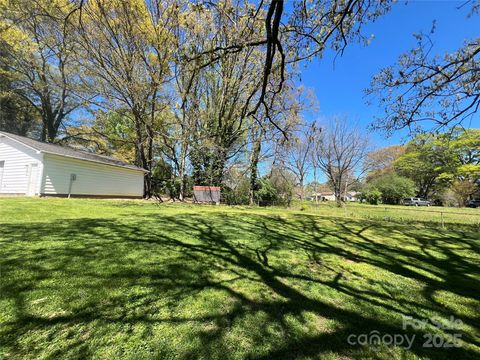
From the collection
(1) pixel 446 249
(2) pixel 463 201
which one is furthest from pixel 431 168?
(1) pixel 446 249

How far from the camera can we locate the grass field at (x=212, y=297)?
1887 millimetres

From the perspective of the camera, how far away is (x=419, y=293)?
3.23m

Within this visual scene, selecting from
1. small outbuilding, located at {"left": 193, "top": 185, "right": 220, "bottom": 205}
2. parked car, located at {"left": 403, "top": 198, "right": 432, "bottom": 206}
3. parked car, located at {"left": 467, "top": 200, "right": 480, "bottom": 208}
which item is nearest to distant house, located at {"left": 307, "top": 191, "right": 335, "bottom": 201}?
parked car, located at {"left": 403, "top": 198, "right": 432, "bottom": 206}

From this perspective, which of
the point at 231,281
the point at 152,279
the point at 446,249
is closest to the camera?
the point at 152,279

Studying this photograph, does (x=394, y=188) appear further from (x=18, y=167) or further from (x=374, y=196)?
(x=18, y=167)

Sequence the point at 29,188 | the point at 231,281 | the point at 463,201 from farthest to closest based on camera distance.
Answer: the point at 463,201
the point at 29,188
the point at 231,281

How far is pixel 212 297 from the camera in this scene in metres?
2.64

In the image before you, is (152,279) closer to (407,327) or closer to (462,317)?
(407,327)

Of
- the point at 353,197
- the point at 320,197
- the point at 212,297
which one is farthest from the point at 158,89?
the point at 353,197

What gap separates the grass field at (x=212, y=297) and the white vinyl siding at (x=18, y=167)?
9.43m

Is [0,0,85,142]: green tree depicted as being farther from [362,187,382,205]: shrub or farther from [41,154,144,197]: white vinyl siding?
[362,187,382,205]: shrub

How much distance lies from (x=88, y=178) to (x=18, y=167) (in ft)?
10.7

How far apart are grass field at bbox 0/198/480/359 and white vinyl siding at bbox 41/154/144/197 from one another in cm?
935

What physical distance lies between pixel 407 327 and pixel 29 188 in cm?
1613
